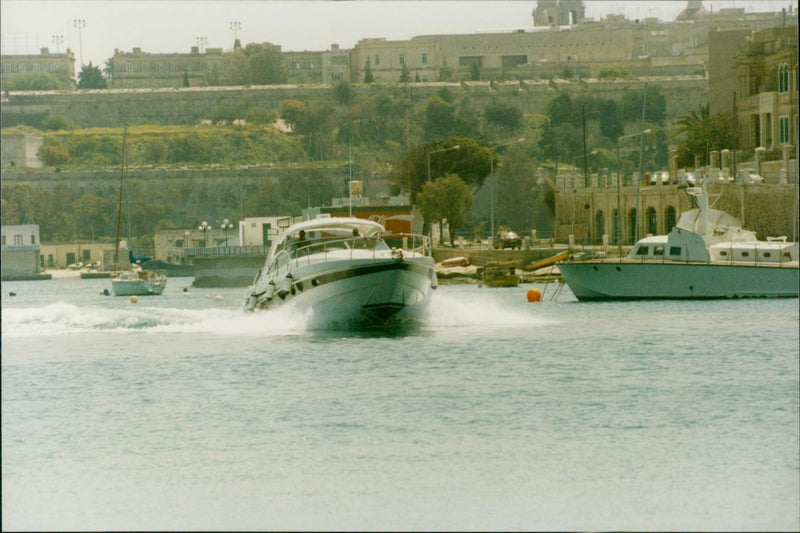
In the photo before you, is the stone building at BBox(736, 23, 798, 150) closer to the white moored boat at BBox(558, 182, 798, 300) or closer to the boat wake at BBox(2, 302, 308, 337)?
the white moored boat at BBox(558, 182, 798, 300)

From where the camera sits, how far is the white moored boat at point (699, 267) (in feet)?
87.2

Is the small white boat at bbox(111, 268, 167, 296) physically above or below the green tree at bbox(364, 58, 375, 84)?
below

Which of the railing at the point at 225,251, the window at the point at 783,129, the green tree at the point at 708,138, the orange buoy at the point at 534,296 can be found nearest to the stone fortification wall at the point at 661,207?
the window at the point at 783,129

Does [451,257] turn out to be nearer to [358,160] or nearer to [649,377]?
[649,377]

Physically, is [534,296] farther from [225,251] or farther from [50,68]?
[50,68]

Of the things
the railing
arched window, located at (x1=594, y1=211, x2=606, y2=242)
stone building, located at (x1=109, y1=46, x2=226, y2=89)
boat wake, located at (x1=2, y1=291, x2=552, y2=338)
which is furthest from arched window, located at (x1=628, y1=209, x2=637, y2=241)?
stone building, located at (x1=109, y1=46, x2=226, y2=89)

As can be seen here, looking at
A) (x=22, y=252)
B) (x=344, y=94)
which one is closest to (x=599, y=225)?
(x=22, y=252)

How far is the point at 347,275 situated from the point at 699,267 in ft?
34.6

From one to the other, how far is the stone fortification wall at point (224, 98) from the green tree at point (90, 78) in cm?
295

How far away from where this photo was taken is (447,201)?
4431 cm

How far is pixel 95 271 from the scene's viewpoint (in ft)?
177

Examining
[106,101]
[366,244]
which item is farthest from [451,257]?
[106,101]

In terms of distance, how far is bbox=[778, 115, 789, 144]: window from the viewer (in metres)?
34.7

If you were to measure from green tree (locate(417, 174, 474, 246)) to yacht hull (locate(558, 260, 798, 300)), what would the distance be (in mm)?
15856
